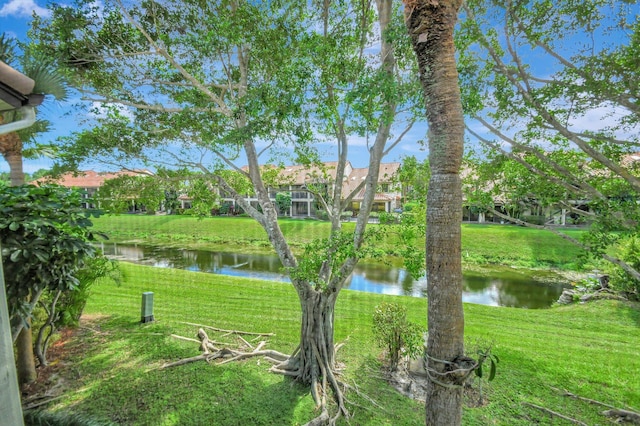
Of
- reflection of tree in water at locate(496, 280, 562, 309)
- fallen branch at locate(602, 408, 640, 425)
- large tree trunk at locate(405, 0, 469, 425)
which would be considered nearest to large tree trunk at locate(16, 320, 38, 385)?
large tree trunk at locate(405, 0, 469, 425)

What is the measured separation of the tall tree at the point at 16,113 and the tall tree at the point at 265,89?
86cm

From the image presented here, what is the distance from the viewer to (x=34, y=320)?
427 centimetres

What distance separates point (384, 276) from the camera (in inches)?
485

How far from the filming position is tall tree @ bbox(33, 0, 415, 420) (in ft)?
12.1

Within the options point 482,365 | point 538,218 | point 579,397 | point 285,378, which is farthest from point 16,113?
point 538,218

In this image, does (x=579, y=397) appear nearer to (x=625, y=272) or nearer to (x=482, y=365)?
(x=482, y=365)

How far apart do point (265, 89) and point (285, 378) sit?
4.05 meters

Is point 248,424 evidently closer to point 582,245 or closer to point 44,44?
point 582,245

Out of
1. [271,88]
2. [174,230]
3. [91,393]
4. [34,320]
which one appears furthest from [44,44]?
[174,230]

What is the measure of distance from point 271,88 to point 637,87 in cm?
458

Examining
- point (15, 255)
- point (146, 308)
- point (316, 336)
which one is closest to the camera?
point (15, 255)

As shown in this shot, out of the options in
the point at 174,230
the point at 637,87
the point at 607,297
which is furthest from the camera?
the point at 174,230

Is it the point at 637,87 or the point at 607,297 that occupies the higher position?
the point at 637,87

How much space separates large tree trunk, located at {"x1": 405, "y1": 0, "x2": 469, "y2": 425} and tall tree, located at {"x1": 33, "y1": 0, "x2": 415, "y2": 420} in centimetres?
69
